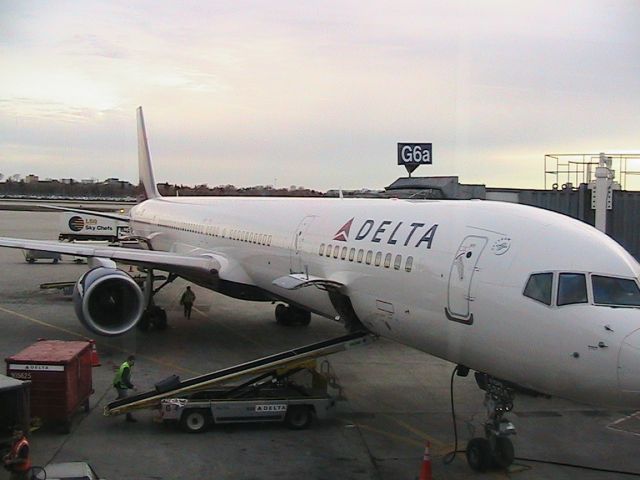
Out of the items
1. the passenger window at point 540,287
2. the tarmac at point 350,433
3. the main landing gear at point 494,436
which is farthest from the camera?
the tarmac at point 350,433

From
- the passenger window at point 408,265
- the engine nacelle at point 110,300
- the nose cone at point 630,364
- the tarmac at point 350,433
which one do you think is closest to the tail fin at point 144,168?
the tarmac at point 350,433

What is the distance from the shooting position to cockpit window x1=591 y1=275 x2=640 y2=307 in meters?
7.21

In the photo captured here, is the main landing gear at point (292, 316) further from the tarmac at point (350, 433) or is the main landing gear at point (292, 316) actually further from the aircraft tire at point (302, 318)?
the tarmac at point (350, 433)

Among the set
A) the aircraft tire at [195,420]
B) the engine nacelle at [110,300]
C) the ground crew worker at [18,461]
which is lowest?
the aircraft tire at [195,420]

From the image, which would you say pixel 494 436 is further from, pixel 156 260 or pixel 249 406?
pixel 156 260

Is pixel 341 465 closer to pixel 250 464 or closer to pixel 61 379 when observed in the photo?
pixel 250 464

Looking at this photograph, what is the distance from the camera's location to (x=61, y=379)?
400 inches

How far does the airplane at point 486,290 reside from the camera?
7.11m

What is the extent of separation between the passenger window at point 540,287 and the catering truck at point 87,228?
33.4 m

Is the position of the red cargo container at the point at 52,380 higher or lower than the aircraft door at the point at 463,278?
lower

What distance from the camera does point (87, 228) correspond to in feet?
132

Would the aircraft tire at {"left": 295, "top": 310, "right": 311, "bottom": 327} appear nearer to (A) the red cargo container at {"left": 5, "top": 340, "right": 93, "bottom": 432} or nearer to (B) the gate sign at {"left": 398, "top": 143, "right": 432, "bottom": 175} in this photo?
(B) the gate sign at {"left": 398, "top": 143, "right": 432, "bottom": 175}

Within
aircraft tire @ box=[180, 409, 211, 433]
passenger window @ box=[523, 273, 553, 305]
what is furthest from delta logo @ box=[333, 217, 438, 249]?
aircraft tire @ box=[180, 409, 211, 433]

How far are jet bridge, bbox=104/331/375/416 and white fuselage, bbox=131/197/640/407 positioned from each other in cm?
46
